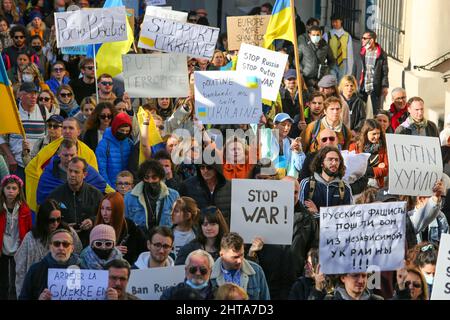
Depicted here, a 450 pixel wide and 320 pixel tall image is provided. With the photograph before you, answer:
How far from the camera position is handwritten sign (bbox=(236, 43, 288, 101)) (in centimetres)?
1655

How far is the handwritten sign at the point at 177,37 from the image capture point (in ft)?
57.6

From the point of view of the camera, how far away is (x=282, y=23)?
17750 mm

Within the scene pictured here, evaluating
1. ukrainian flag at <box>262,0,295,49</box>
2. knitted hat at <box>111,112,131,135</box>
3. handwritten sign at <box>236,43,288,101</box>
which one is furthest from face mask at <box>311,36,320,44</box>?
knitted hat at <box>111,112,131,135</box>

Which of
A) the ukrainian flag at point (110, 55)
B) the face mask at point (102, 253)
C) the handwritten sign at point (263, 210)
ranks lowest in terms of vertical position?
the face mask at point (102, 253)

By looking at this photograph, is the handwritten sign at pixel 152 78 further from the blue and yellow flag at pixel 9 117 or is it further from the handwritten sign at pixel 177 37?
the blue and yellow flag at pixel 9 117

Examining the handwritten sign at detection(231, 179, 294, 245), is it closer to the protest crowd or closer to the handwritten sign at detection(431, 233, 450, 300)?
the protest crowd

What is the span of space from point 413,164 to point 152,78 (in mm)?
4317

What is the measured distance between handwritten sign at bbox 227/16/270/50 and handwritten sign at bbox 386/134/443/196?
732cm

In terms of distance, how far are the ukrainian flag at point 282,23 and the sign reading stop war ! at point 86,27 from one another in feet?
5.22

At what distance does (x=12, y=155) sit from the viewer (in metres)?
15.1

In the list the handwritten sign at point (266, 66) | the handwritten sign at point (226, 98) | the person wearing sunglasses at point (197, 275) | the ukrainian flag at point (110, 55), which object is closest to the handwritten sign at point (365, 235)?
the person wearing sunglasses at point (197, 275)

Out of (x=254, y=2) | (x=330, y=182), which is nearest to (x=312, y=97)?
(x=330, y=182)
